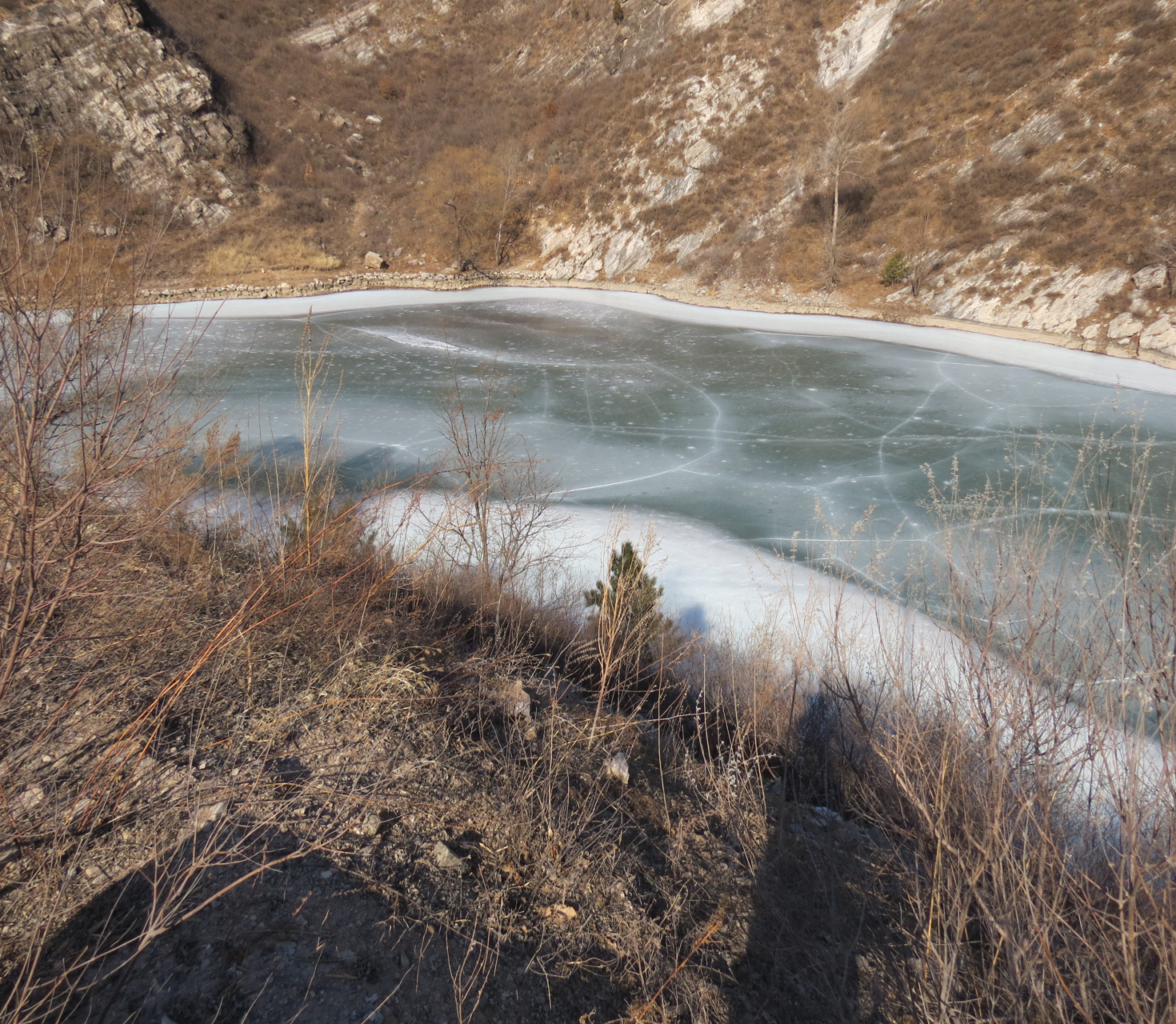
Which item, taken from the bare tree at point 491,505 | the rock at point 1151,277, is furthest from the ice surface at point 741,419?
the rock at point 1151,277

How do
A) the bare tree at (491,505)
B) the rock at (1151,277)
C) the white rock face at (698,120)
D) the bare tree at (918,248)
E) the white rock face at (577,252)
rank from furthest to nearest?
the white rock face at (698,120)
the white rock face at (577,252)
the bare tree at (918,248)
the rock at (1151,277)
the bare tree at (491,505)

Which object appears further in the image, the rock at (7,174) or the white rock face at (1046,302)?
the white rock face at (1046,302)

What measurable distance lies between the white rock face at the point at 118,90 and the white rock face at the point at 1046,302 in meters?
29.8

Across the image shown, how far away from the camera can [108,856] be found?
227cm

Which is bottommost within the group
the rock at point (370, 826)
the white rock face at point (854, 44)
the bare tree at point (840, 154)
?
the rock at point (370, 826)

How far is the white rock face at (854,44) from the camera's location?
87.5ft

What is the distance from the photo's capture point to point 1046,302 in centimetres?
1591

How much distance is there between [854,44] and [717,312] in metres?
15.8

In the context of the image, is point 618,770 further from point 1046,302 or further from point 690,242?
point 690,242

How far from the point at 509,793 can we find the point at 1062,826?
230 cm

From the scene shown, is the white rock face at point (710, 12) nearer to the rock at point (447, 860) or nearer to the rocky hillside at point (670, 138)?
the rocky hillside at point (670, 138)

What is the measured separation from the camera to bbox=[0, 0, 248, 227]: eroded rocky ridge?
92.3 feet

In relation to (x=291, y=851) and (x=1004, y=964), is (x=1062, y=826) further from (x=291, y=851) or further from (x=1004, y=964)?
(x=291, y=851)

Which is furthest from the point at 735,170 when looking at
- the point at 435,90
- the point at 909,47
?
the point at 435,90
